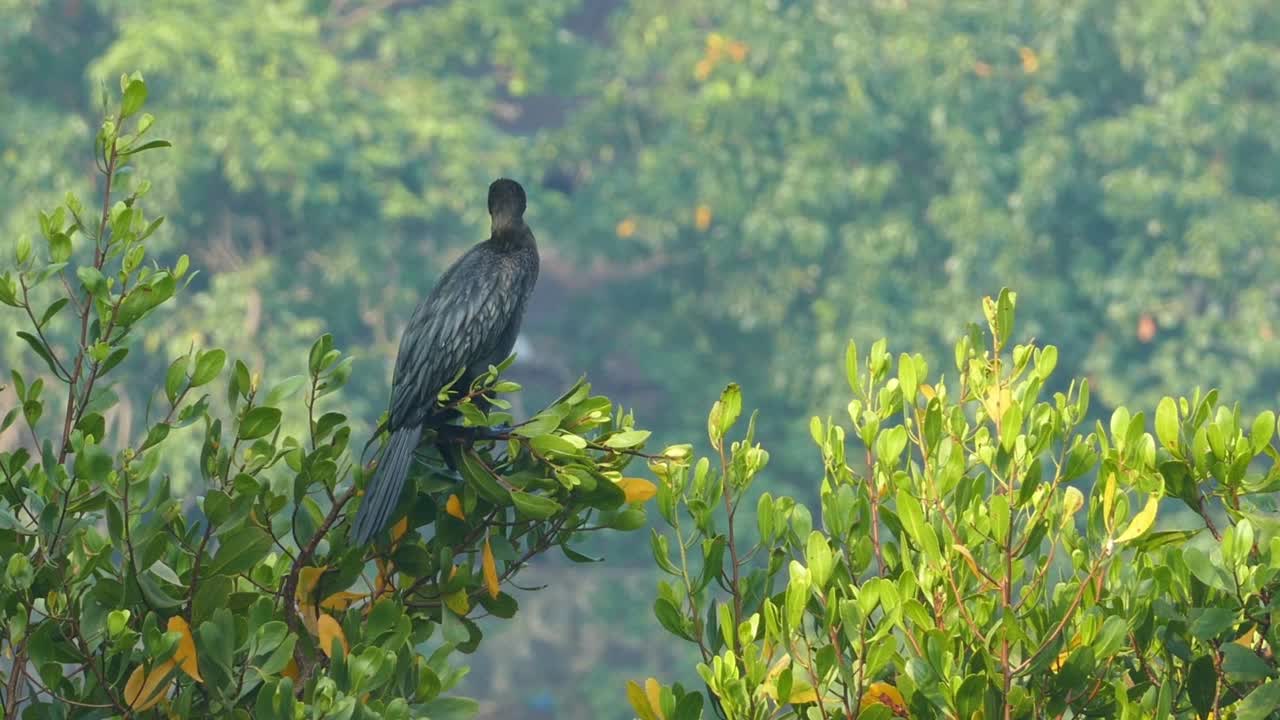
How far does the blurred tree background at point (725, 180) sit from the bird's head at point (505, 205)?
31.9ft

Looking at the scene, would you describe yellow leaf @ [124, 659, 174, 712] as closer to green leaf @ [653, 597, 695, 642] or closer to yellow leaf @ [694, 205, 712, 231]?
Answer: green leaf @ [653, 597, 695, 642]

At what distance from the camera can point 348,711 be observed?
1.63m

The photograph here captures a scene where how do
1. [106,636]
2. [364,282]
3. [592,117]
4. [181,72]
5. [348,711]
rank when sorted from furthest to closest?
[592,117], [364,282], [181,72], [106,636], [348,711]

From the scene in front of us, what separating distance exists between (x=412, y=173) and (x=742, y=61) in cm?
287

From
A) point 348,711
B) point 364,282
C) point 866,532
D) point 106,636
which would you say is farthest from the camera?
point 364,282

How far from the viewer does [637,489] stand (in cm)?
198

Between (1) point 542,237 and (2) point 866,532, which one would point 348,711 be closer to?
(2) point 866,532

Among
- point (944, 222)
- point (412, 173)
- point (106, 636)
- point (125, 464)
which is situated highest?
point (412, 173)

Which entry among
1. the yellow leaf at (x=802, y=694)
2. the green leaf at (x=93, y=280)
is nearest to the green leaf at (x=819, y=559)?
the yellow leaf at (x=802, y=694)

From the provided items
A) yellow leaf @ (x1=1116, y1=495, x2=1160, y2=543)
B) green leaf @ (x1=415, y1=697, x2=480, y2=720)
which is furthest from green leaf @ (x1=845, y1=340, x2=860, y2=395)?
green leaf @ (x1=415, y1=697, x2=480, y2=720)

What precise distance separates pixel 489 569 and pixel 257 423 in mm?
311

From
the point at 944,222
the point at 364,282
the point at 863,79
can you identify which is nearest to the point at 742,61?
the point at 863,79

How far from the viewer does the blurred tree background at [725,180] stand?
12641mm

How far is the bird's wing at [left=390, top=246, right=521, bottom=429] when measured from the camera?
2307 millimetres
